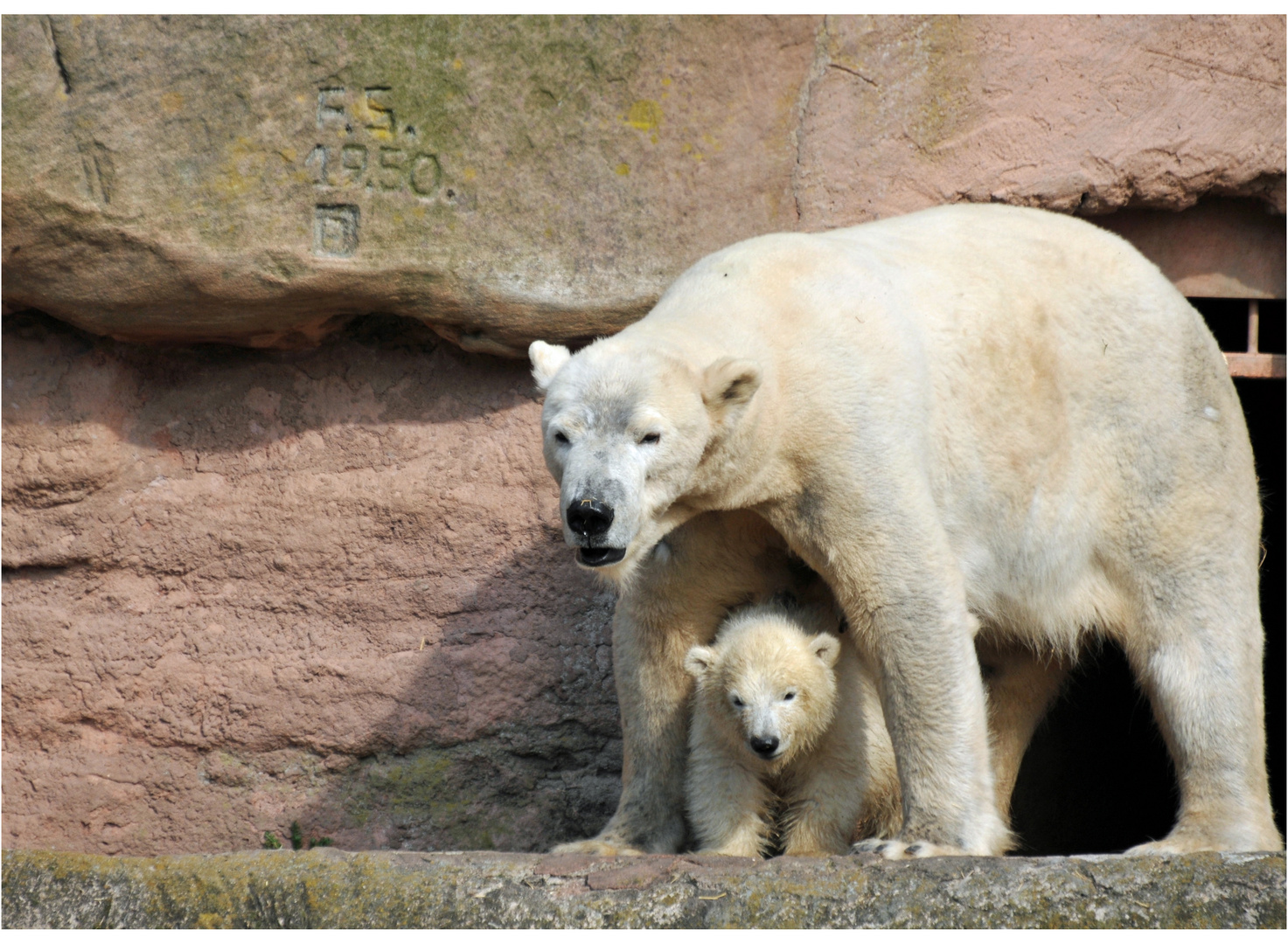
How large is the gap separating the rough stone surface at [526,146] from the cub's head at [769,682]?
1.32 meters

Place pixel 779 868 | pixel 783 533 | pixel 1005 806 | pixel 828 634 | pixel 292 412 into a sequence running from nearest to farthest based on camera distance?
pixel 779 868
pixel 783 533
pixel 828 634
pixel 1005 806
pixel 292 412

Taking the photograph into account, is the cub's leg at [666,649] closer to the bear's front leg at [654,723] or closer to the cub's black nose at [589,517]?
the bear's front leg at [654,723]

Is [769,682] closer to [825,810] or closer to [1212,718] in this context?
[825,810]

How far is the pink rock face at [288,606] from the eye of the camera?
16.4ft

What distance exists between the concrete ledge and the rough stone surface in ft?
6.83

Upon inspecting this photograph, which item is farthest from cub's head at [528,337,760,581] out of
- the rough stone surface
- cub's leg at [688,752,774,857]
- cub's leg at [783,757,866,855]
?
the rough stone surface

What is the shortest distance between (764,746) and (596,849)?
0.63m

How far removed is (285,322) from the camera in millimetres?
5000

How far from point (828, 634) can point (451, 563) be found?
5.26 feet

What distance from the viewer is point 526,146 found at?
4.86m

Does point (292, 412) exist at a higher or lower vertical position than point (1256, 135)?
lower

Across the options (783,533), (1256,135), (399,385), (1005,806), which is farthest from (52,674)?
(1256,135)

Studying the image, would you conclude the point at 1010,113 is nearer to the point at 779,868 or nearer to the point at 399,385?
the point at 399,385

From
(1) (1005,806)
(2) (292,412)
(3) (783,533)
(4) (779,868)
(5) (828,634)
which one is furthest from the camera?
(2) (292,412)
